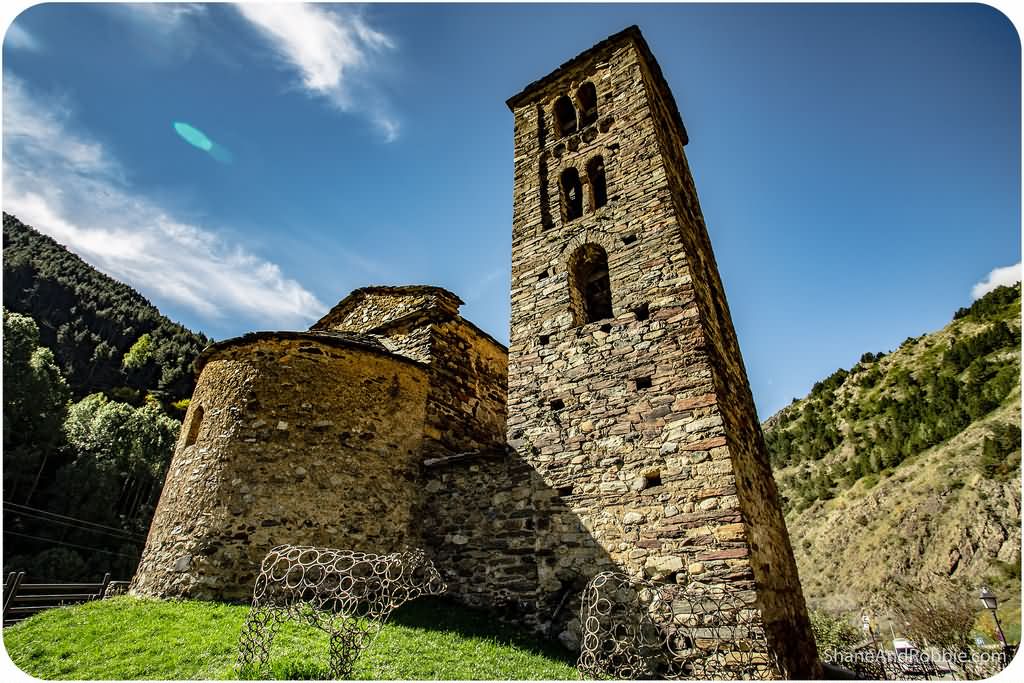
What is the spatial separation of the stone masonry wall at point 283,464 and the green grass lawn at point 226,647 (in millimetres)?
978

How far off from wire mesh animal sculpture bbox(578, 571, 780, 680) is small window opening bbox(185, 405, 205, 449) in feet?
27.1

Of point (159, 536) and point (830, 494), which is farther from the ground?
point (830, 494)

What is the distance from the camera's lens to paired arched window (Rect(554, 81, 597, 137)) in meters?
13.4

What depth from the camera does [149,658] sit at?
20.0ft

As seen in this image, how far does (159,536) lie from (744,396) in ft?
36.9

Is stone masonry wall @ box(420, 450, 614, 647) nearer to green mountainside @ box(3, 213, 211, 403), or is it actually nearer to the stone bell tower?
the stone bell tower

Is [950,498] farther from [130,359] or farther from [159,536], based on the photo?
[130,359]

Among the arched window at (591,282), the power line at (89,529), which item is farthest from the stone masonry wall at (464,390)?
the power line at (89,529)

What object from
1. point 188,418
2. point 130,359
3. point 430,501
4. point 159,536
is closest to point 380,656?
point 430,501

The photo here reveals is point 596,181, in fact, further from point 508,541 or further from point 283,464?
point 283,464

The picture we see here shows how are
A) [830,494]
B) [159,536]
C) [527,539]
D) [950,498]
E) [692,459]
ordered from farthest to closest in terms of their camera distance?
[830,494], [950,498], [159,536], [527,539], [692,459]

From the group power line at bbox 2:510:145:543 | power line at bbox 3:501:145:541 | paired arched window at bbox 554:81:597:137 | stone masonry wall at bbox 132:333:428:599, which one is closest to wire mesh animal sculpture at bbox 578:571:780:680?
stone masonry wall at bbox 132:333:428:599

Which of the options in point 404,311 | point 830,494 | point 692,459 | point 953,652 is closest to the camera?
point 692,459

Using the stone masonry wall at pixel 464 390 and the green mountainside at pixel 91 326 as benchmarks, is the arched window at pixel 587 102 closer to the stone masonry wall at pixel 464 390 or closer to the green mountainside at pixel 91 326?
the stone masonry wall at pixel 464 390
